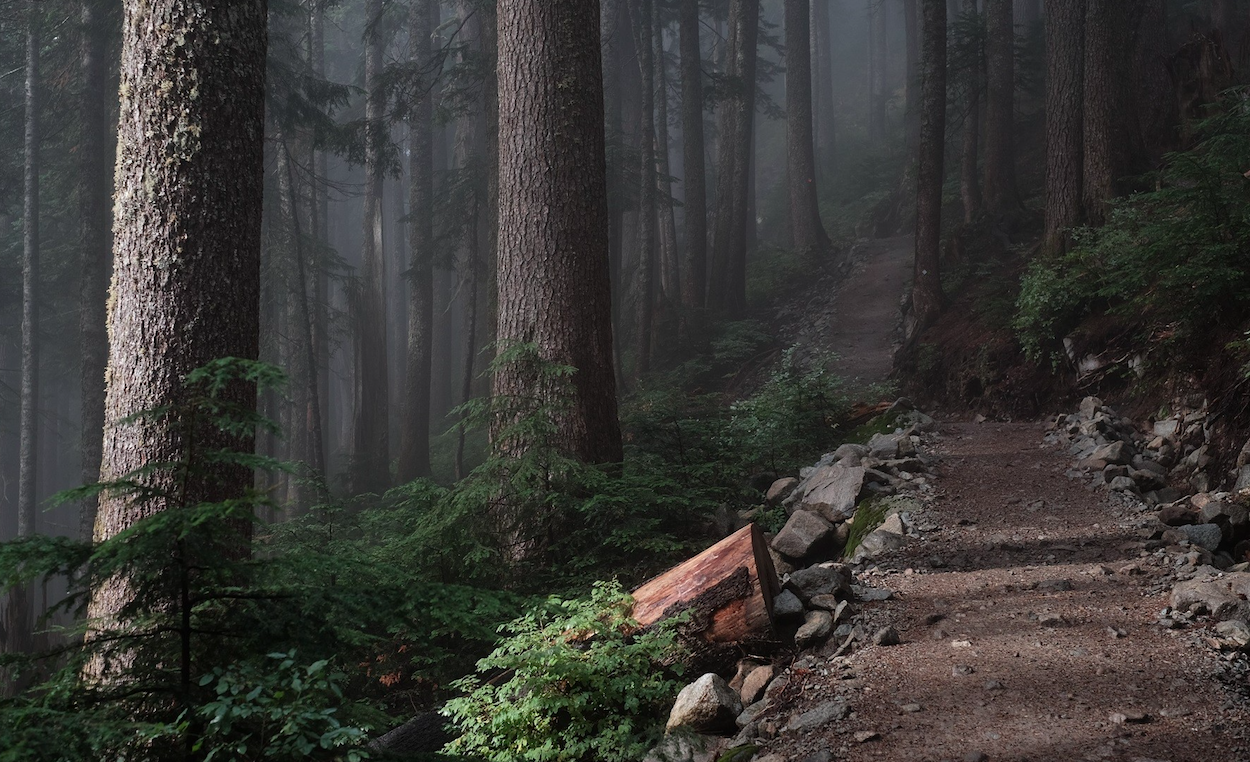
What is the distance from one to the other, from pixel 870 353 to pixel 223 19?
1467cm

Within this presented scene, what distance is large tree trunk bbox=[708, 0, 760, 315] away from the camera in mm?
20891

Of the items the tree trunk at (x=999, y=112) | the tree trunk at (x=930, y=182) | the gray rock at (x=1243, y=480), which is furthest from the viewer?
the tree trunk at (x=999, y=112)

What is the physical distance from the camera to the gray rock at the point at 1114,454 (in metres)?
7.21

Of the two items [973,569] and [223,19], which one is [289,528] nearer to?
[223,19]

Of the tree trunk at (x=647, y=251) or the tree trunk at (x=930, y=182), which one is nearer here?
the tree trunk at (x=930, y=182)

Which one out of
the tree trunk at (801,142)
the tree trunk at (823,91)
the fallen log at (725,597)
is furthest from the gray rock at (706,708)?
the tree trunk at (823,91)

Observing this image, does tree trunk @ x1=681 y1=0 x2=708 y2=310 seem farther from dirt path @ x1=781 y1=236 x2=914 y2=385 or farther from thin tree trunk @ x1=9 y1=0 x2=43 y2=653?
thin tree trunk @ x1=9 y1=0 x2=43 y2=653

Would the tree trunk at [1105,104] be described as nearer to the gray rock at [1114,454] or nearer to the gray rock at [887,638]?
the gray rock at [1114,454]

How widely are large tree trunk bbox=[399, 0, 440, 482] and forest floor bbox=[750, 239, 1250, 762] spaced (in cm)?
1461

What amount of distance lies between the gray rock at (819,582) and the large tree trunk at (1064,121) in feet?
26.7

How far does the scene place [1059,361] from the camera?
9.99 meters

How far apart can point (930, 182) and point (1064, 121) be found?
9.57 feet

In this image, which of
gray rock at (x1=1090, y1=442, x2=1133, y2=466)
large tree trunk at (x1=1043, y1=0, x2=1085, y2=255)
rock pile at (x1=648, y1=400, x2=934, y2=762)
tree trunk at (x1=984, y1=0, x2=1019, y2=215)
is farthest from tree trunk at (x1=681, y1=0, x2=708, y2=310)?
gray rock at (x1=1090, y1=442, x2=1133, y2=466)

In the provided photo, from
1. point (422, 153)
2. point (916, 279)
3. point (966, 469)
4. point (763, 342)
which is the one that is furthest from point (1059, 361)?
point (422, 153)
